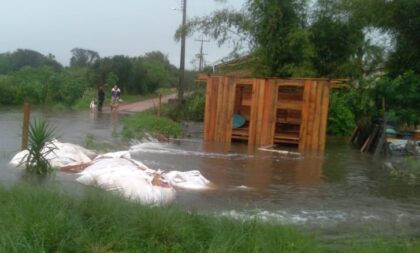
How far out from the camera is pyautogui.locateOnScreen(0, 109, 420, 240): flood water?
939cm

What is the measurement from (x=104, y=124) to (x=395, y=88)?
36.9 feet

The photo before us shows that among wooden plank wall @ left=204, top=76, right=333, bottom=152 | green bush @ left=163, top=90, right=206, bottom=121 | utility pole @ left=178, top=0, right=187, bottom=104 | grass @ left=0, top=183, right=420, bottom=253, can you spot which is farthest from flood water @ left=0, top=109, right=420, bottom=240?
utility pole @ left=178, top=0, right=187, bottom=104

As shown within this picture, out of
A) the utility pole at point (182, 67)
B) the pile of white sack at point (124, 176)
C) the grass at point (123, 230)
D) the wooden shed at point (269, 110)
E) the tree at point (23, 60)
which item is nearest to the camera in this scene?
the grass at point (123, 230)

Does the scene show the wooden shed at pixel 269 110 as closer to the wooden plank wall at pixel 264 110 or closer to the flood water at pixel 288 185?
the wooden plank wall at pixel 264 110

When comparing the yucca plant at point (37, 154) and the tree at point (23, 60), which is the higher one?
the tree at point (23, 60)

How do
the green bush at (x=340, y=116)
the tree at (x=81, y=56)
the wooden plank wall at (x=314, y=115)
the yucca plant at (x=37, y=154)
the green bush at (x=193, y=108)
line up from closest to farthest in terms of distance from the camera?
the yucca plant at (x=37, y=154), the wooden plank wall at (x=314, y=115), the green bush at (x=340, y=116), the green bush at (x=193, y=108), the tree at (x=81, y=56)

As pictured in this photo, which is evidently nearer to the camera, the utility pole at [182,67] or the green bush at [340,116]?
the green bush at [340,116]

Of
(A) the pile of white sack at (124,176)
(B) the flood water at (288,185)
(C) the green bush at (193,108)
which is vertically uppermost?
(C) the green bush at (193,108)

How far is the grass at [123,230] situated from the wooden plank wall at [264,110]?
13636 mm

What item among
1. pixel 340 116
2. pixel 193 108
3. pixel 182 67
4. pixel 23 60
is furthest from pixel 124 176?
pixel 23 60

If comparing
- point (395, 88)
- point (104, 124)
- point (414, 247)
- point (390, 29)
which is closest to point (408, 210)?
point (414, 247)

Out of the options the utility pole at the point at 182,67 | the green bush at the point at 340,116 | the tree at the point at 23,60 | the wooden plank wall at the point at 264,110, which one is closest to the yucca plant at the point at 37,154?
the wooden plank wall at the point at 264,110

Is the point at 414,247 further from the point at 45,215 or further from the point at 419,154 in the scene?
the point at 419,154

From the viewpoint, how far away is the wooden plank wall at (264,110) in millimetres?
20781
